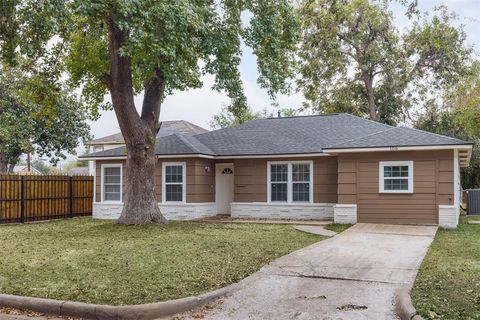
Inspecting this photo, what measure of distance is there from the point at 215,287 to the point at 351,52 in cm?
2807

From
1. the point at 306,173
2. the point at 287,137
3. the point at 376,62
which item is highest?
the point at 376,62

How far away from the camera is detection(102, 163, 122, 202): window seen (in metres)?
18.9

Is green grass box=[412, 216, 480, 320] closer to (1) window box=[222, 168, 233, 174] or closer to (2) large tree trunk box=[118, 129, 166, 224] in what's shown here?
(2) large tree trunk box=[118, 129, 166, 224]

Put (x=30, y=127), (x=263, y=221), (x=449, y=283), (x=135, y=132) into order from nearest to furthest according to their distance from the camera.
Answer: (x=449, y=283)
(x=135, y=132)
(x=263, y=221)
(x=30, y=127)

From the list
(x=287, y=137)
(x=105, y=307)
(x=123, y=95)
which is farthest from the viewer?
(x=287, y=137)

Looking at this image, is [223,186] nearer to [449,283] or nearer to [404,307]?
[449,283]

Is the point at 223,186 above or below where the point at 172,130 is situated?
below

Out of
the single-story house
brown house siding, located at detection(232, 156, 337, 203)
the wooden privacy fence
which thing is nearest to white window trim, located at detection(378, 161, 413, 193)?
the single-story house

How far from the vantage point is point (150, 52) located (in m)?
11.1

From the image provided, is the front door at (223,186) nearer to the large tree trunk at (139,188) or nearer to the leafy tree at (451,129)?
the large tree trunk at (139,188)

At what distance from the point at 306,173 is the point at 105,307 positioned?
12776 millimetres

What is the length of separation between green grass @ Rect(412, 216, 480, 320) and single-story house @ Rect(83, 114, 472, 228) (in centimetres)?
410

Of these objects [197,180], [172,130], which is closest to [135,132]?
[197,180]

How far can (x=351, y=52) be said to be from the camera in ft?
103
